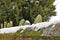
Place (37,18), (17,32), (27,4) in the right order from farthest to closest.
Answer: (27,4), (37,18), (17,32)

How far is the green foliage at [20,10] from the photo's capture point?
3781 mm

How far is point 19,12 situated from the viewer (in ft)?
12.4

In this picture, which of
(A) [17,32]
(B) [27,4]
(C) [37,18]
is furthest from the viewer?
(B) [27,4]

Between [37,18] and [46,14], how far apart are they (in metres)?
0.43

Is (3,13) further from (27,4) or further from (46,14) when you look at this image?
(46,14)

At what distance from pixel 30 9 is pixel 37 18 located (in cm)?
30

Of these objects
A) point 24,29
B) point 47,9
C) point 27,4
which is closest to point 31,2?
point 27,4

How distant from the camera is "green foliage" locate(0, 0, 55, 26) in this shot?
149 inches

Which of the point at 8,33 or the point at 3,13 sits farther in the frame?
the point at 3,13

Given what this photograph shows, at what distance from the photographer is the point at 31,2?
12.7ft

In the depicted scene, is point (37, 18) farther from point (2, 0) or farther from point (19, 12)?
point (2, 0)

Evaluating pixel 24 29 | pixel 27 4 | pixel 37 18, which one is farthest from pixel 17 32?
pixel 27 4

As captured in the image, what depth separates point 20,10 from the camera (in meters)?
3.77

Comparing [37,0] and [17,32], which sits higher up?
[37,0]
